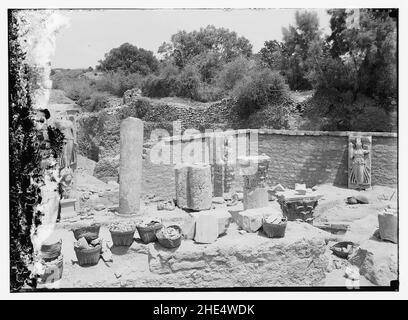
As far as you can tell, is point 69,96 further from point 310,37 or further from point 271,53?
point 310,37

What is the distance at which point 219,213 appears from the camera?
7051 mm

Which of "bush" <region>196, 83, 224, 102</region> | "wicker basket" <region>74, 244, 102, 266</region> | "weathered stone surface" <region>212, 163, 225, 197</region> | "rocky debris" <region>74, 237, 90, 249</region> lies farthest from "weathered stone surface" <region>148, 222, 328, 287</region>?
"bush" <region>196, 83, 224, 102</region>

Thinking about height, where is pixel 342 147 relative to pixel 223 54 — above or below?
below

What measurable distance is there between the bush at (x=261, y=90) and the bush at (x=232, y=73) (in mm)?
3002

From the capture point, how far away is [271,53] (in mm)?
23750

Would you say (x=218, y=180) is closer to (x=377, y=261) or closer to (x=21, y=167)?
(x=377, y=261)

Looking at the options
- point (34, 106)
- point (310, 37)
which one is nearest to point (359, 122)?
point (310, 37)

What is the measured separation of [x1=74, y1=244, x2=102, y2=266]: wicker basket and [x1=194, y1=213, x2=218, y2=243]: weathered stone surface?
1.63m

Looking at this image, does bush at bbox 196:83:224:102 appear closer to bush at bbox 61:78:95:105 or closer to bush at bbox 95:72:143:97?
bush at bbox 95:72:143:97

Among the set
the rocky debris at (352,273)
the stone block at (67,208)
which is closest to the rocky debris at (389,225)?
the rocky debris at (352,273)

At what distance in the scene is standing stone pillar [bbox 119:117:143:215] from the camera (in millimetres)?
9000
